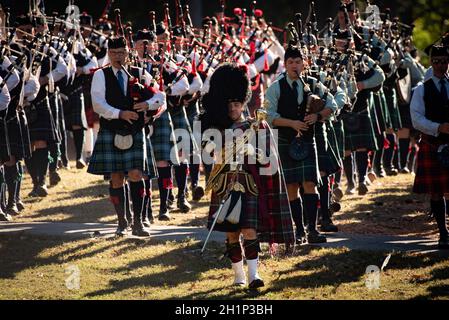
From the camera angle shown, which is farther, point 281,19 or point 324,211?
point 281,19

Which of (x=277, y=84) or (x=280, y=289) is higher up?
(x=277, y=84)

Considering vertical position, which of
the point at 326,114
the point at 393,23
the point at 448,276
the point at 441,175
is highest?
the point at 393,23

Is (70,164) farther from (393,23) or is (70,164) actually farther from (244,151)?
(244,151)

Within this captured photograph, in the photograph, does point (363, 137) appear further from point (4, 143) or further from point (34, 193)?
point (4, 143)

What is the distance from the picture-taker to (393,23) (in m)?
14.1

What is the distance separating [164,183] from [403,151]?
16.5 feet

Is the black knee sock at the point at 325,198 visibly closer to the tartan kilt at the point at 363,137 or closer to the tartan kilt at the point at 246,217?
the tartan kilt at the point at 363,137

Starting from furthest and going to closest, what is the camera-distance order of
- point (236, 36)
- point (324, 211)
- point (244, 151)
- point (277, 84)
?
point (236, 36) → point (324, 211) → point (277, 84) → point (244, 151)

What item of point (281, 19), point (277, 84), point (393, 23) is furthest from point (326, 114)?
point (281, 19)

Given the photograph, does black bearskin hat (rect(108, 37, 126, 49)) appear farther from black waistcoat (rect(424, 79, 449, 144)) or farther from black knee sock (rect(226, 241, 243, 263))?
black waistcoat (rect(424, 79, 449, 144))

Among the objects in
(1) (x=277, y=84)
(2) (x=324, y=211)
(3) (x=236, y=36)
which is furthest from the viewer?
(3) (x=236, y=36)

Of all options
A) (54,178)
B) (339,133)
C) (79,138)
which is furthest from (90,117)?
(339,133)

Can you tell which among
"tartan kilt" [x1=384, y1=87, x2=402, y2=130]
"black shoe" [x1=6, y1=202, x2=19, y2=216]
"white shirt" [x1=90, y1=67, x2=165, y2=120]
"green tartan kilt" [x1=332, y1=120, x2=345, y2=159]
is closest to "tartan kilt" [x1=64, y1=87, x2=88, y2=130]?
"black shoe" [x1=6, y1=202, x2=19, y2=216]

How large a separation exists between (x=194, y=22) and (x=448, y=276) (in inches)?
463
